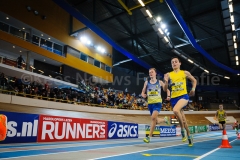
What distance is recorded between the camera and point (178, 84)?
16.6ft

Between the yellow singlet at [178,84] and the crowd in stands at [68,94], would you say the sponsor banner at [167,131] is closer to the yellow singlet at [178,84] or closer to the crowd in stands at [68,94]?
the crowd in stands at [68,94]

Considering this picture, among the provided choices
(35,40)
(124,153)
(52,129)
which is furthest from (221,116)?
(35,40)

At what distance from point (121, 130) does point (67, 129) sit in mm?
3667

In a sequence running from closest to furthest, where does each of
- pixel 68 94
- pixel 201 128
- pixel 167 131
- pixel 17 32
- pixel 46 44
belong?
pixel 167 131 < pixel 68 94 < pixel 17 32 < pixel 46 44 < pixel 201 128

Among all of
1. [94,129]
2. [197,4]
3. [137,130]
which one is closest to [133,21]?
[197,4]

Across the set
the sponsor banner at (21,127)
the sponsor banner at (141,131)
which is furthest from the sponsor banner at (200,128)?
the sponsor banner at (21,127)

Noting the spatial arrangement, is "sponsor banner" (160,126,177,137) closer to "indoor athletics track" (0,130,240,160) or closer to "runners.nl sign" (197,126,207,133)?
"runners.nl sign" (197,126,207,133)

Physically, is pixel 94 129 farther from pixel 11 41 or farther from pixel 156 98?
pixel 11 41

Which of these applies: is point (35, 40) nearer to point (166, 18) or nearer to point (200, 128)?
point (166, 18)

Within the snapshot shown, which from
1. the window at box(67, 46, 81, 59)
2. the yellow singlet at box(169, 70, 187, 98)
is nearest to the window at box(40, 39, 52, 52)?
the window at box(67, 46, 81, 59)

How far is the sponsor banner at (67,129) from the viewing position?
736 centimetres

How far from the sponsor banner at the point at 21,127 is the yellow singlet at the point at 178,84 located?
5.17 metres

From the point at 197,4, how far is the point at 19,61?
1955 cm

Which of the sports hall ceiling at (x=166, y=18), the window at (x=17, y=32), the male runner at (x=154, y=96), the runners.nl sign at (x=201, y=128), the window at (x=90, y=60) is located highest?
the sports hall ceiling at (x=166, y=18)
